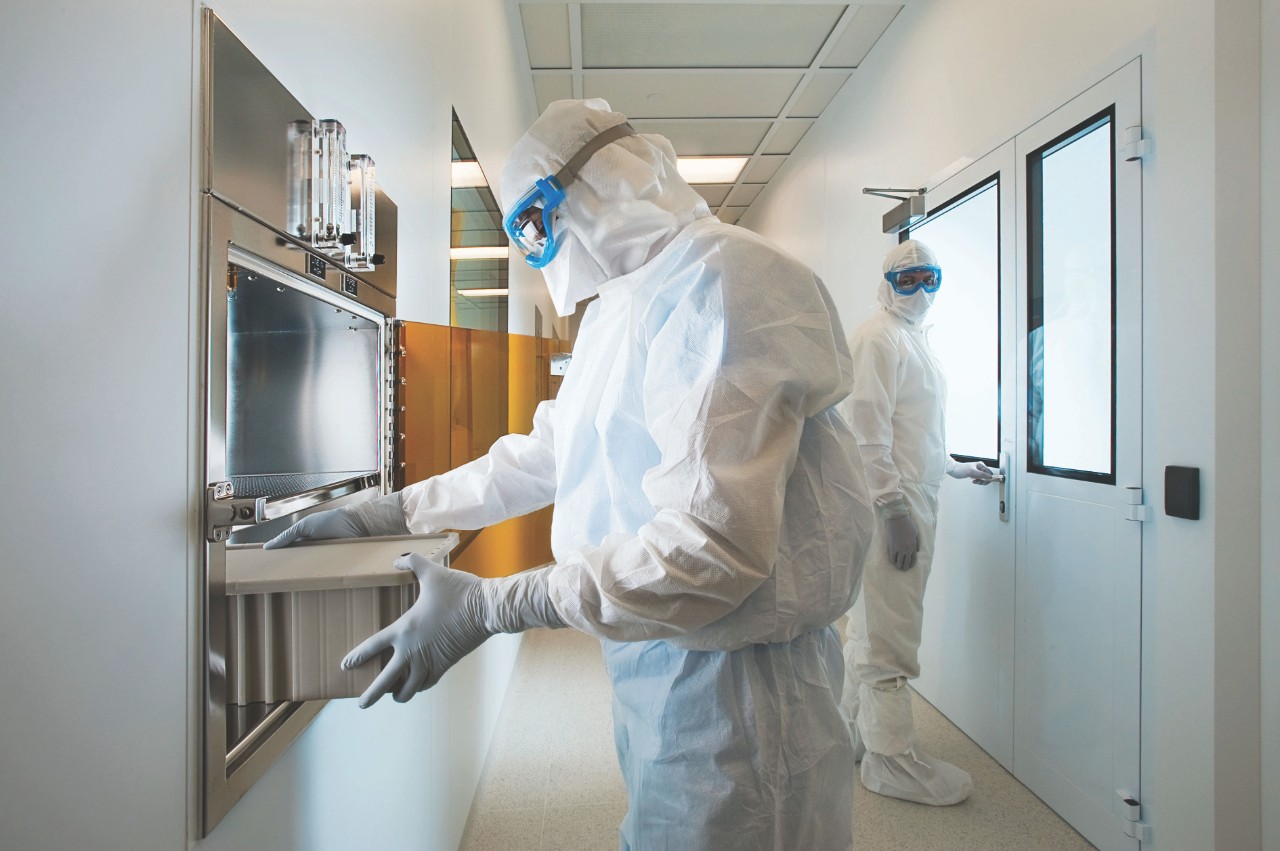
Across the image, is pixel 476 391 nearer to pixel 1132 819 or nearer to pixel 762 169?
pixel 1132 819

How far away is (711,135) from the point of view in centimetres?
471

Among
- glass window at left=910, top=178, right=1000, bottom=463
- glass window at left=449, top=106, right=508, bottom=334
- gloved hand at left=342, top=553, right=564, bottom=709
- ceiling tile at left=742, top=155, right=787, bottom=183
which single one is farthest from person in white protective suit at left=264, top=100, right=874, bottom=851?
ceiling tile at left=742, top=155, right=787, bottom=183

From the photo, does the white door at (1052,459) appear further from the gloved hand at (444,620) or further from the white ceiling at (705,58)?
the gloved hand at (444,620)

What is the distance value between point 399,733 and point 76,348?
110cm

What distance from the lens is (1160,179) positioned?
165 cm

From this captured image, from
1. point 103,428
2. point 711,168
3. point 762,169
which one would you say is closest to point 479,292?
point 103,428

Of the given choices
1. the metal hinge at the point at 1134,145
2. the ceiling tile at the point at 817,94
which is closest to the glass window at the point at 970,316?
the metal hinge at the point at 1134,145

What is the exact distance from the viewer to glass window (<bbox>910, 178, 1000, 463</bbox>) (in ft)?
8.33

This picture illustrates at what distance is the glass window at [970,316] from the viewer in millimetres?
2539

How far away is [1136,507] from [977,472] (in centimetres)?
70

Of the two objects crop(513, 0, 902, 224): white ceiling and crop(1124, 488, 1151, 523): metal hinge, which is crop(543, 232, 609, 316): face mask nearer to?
crop(1124, 488, 1151, 523): metal hinge

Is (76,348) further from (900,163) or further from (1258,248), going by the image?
(900,163)

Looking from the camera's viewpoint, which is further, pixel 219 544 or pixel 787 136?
pixel 787 136

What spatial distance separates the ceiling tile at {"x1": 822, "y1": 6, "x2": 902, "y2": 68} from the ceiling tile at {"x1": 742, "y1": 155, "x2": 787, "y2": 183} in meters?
1.55
